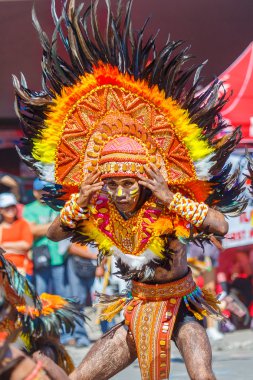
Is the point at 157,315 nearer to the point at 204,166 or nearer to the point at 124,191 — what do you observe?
the point at 124,191

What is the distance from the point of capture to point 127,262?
5535mm

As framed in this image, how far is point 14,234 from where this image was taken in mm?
9562

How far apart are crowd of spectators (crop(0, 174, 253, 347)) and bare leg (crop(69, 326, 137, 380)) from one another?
3830mm

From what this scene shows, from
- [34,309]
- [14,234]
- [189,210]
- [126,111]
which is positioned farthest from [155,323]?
[14,234]

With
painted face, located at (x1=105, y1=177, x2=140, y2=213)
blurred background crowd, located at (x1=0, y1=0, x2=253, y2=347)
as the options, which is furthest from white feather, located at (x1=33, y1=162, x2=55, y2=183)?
blurred background crowd, located at (x1=0, y1=0, x2=253, y2=347)

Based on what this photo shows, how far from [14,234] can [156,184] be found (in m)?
4.39

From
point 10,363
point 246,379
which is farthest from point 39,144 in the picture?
point 246,379

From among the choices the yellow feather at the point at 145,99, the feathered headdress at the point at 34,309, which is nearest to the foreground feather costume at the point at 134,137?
the yellow feather at the point at 145,99

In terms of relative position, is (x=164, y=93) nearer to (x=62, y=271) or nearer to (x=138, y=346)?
(x=138, y=346)

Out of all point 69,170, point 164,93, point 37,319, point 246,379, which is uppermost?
point 164,93

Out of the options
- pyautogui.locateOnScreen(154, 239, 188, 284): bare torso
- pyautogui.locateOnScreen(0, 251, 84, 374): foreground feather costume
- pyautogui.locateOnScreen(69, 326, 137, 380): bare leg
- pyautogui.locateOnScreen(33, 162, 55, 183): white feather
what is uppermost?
pyautogui.locateOnScreen(33, 162, 55, 183): white feather

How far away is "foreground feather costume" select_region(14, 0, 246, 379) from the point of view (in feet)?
17.9

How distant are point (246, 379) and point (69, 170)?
10.2 feet

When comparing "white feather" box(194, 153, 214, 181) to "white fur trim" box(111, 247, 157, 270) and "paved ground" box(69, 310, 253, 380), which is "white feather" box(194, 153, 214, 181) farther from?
"paved ground" box(69, 310, 253, 380)
